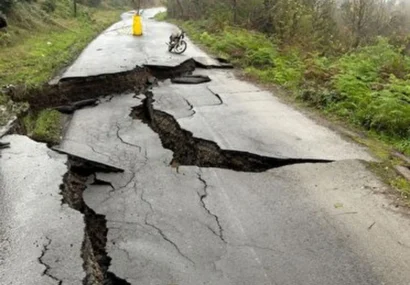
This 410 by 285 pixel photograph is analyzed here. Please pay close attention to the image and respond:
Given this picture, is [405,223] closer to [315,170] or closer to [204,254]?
[315,170]

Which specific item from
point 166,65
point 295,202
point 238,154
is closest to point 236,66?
point 166,65

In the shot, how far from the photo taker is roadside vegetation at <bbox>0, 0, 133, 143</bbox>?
9.08 m

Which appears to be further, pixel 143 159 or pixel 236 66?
pixel 236 66

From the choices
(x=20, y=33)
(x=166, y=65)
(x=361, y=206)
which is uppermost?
(x=361, y=206)

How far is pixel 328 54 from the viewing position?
57.1 ft

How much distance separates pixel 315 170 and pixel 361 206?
1.08 meters

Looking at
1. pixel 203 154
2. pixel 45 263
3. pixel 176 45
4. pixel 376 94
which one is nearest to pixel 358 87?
pixel 376 94

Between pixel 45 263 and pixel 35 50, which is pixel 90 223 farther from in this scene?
pixel 35 50

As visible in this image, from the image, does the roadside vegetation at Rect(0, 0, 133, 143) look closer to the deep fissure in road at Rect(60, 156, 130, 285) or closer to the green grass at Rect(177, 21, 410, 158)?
the deep fissure in road at Rect(60, 156, 130, 285)

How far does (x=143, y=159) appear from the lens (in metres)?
6.73

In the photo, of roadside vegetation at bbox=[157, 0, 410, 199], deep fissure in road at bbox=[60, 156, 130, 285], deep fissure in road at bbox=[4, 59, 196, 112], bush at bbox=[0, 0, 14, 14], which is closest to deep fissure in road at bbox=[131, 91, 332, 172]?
deep fissure in road at bbox=[60, 156, 130, 285]

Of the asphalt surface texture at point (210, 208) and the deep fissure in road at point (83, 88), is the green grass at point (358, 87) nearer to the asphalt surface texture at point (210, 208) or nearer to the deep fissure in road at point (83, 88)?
the asphalt surface texture at point (210, 208)

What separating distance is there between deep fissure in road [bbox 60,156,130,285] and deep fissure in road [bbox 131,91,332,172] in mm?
1324

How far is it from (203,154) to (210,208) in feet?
6.31
